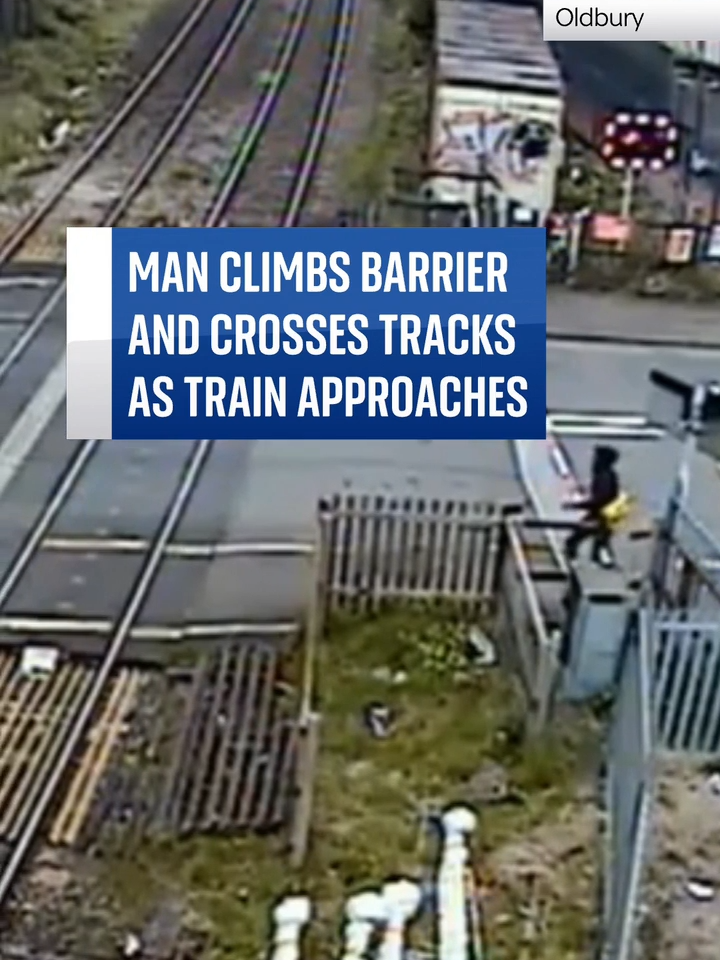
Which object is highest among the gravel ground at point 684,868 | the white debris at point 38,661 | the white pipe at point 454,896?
the white pipe at point 454,896

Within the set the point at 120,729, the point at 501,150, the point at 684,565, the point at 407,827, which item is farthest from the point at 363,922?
the point at 501,150

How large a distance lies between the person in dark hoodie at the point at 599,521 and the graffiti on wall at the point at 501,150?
9.50m

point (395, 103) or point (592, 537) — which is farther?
point (395, 103)

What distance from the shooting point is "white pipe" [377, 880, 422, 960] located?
7777 mm

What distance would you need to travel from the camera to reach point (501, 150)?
21.4m

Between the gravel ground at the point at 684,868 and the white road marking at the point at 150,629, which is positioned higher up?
the gravel ground at the point at 684,868

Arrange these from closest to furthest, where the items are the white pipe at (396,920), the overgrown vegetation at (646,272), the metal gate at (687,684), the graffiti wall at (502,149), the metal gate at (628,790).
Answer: the white pipe at (396,920) → the metal gate at (628,790) → the metal gate at (687,684) → the overgrown vegetation at (646,272) → the graffiti wall at (502,149)

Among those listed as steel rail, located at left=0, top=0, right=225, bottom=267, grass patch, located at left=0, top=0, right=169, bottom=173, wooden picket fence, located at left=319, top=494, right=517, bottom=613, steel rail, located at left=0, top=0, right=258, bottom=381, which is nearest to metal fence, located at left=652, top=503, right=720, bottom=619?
wooden picket fence, located at left=319, top=494, right=517, bottom=613

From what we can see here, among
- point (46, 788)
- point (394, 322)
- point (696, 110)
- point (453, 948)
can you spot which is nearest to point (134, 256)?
point (394, 322)

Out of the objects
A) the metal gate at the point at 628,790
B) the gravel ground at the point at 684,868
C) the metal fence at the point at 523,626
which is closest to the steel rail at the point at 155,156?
the metal fence at the point at 523,626

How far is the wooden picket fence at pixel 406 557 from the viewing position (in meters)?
12.4

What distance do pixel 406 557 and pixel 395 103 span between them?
14156mm

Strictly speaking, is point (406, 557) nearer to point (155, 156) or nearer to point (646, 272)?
point (646, 272)

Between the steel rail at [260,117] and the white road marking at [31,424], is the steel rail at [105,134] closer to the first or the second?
the steel rail at [260,117]
